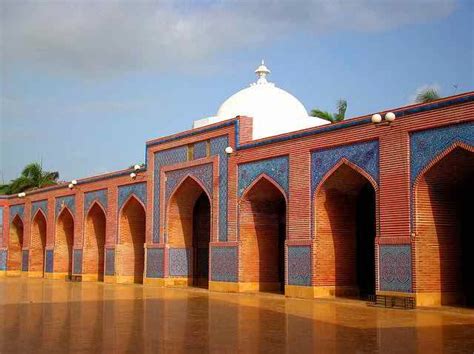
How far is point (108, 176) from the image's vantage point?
2741 centimetres

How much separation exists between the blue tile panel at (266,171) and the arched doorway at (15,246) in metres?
20.6

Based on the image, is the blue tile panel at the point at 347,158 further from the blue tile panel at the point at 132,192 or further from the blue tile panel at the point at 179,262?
the blue tile panel at the point at 132,192

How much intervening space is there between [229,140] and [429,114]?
7610 mm

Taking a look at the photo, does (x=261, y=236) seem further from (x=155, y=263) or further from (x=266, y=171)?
(x=155, y=263)

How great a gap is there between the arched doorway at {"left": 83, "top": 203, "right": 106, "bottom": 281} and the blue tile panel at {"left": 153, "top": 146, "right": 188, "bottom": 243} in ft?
18.6

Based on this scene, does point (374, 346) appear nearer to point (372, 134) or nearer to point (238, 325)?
point (238, 325)

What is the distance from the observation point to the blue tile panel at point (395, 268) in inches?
581

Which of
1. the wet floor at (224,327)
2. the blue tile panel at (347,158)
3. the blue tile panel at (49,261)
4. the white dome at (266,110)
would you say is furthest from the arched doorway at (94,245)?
the blue tile panel at (347,158)

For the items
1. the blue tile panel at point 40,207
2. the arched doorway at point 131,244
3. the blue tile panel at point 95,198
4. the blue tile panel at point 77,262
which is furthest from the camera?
the blue tile panel at point 40,207

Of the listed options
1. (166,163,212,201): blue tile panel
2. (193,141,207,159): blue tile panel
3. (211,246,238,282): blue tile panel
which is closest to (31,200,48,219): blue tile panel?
(166,163,212,201): blue tile panel

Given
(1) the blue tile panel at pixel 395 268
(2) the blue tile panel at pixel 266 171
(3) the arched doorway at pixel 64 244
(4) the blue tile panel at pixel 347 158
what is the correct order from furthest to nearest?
(3) the arched doorway at pixel 64 244 < (2) the blue tile panel at pixel 266 171 < (4) the blue tile panel at pixel 347 158 < (1) the blue tile panel at pixel 395 268

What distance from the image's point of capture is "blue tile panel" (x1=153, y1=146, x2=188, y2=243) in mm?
23203

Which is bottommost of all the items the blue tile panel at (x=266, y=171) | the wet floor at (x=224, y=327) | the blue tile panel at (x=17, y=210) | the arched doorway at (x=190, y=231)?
the wet floor at (x=224, y=327)

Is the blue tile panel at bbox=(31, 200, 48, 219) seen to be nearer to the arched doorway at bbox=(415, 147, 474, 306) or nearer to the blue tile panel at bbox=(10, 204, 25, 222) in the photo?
the blue tile panel at bbox=(10, 204, 25, 222)
